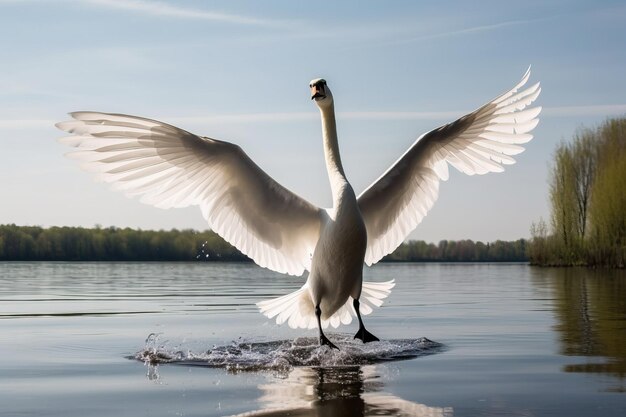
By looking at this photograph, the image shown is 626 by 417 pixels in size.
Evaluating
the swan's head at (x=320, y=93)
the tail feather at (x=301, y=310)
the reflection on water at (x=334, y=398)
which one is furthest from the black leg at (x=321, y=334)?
the swan's head at (x=320, y=93)

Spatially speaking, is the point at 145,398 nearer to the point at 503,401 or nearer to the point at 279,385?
the point at 279,385

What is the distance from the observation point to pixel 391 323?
1491 centimetres

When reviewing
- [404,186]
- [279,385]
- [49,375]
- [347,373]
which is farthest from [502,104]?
[49,375]

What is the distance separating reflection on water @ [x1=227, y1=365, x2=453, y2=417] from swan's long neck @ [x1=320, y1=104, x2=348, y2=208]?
2581 mm

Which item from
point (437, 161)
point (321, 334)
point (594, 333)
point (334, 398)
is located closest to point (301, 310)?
point (321, 334)

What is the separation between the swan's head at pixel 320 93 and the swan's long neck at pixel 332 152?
0.08m

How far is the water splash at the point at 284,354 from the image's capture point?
9.58 metres

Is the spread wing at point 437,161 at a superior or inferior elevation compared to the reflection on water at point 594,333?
superior

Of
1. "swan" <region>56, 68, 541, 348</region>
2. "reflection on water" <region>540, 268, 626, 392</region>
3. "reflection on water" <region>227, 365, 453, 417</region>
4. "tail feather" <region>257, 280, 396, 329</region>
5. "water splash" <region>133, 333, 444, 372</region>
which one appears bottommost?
"reflection on water" <region>227, 365, 453, 417</region>

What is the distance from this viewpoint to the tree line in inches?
2290

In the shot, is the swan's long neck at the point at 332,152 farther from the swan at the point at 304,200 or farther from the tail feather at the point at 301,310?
the tail feather at the point at 301,310

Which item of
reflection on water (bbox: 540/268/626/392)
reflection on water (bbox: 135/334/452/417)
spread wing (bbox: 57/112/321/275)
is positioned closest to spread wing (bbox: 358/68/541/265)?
spread wing (bbox: 57/112/321/275)

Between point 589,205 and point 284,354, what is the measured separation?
5333cm

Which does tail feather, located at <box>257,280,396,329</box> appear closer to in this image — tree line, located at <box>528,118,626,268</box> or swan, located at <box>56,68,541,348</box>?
swan, located at <box>56,68,541,348</box>
